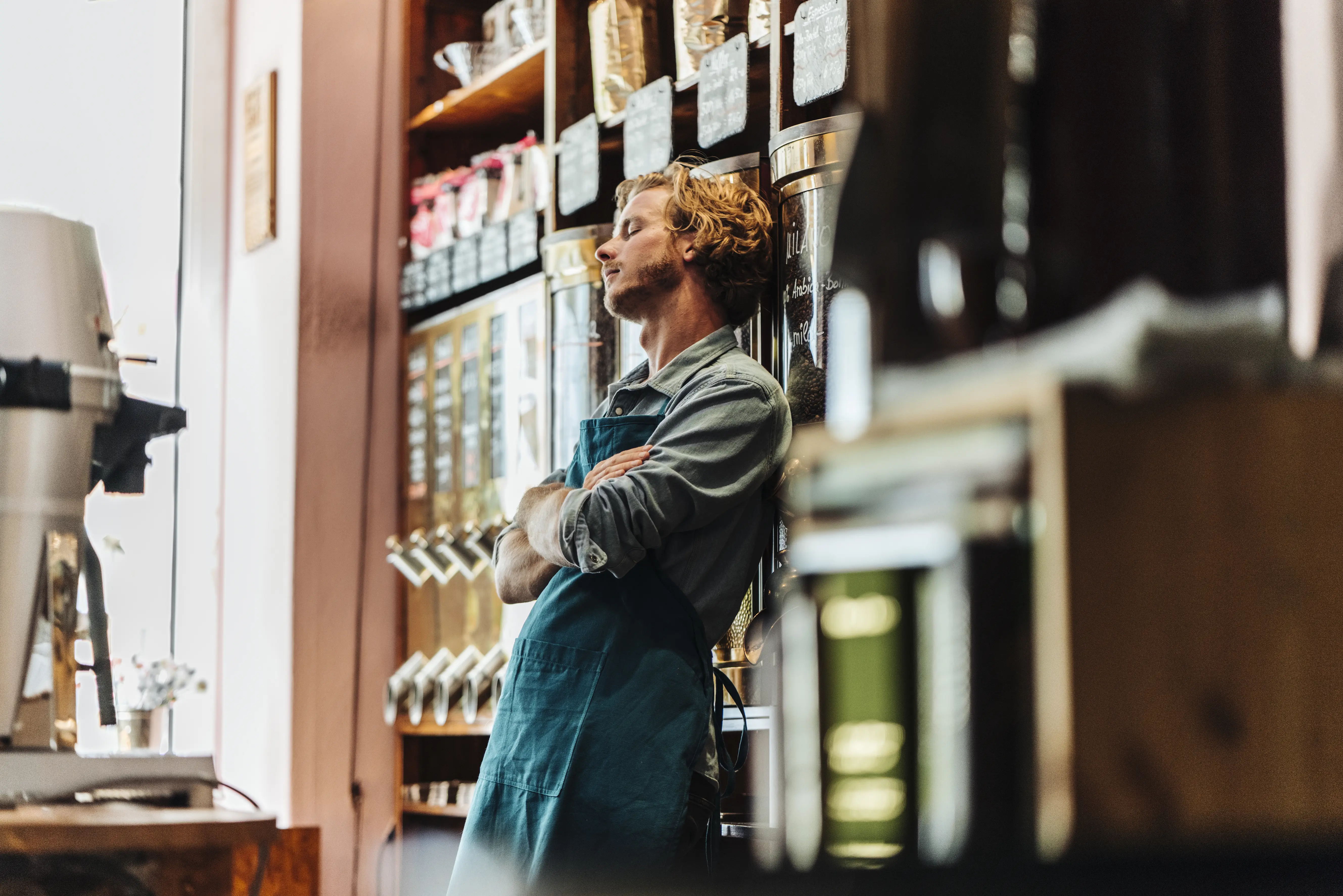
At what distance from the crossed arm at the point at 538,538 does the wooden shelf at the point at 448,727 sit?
980mm

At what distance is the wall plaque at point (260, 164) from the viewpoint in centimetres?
367

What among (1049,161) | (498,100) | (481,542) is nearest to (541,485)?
(481,542)

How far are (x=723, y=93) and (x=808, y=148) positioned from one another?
0.31m

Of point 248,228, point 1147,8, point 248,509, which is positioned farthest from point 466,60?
point 1147,8

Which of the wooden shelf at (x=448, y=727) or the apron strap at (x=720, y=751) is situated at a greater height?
the apron strap at (x=720, y=751)

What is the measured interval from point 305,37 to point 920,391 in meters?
3.63

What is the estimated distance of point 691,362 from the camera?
1.87 metres

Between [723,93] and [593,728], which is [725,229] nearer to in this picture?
[723,93]

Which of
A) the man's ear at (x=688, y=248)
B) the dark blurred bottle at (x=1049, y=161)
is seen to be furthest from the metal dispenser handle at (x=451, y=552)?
the dark blurred bottle at (x=1049, y=161)

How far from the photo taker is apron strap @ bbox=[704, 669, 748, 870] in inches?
66.6

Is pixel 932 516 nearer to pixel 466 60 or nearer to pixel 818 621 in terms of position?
pixel 818 621

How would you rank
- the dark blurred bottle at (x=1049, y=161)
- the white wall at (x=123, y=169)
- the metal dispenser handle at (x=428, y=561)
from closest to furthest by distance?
the dark blurred bottle at (x=1049, y=161) < the metal dispenser handle at (x=428, y=561) < the white wall at (x=123, y=169)

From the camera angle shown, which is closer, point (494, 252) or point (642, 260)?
point (642, 260)

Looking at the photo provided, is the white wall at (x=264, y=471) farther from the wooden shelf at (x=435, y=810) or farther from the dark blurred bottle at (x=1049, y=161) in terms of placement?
the dark blurred bottle at (x=1049, y=161)
